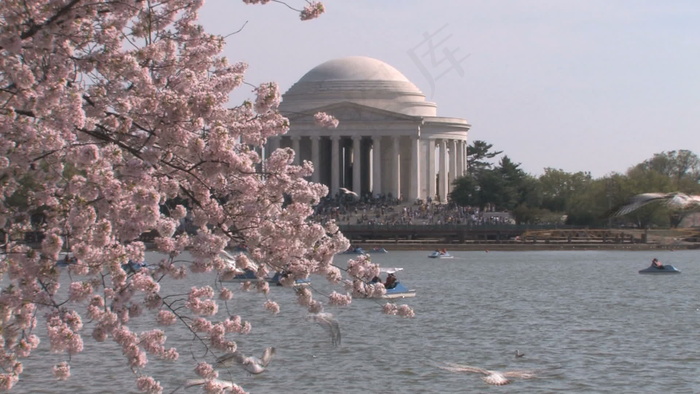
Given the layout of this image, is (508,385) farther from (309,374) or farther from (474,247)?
(474,247)

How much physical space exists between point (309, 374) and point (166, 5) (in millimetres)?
19327

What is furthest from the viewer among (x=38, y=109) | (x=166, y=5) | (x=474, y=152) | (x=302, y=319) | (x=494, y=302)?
Answer: (x=474, y=152)

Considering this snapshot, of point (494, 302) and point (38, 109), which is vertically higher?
point (38, 109)

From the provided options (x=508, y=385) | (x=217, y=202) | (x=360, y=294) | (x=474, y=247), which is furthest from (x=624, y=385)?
(x=474, y=247)

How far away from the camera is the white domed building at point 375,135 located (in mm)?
154875

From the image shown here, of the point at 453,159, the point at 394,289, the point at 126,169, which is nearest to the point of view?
the point at 126,169

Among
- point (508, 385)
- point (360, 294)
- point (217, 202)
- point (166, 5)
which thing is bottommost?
point (508, 385)

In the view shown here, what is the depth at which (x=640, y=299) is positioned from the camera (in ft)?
200

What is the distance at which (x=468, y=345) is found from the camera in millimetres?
40844

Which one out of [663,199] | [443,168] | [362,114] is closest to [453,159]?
[443,168]

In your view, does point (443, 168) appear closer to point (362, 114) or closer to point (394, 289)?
point (362, 114)

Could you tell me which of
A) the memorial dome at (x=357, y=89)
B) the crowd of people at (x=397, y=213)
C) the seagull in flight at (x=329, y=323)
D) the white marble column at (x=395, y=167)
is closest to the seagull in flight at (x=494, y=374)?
the seagull in flight at (x=329, y=323)

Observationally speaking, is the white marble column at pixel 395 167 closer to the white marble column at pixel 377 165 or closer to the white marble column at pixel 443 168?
the white marble column at pixel 377 165

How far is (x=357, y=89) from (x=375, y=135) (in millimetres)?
6824
